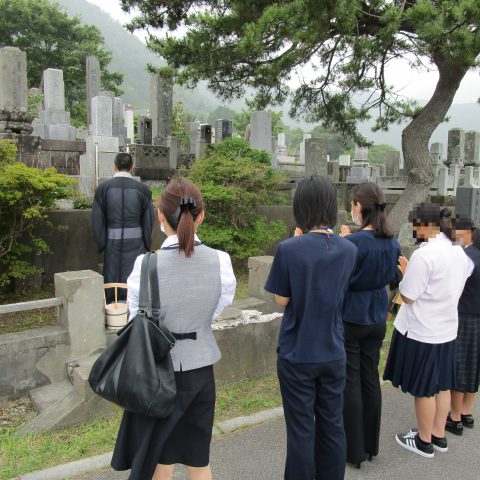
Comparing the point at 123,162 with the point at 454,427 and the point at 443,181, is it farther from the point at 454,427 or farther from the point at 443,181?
the point at 443,181

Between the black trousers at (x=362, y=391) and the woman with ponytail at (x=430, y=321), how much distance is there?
0.28m

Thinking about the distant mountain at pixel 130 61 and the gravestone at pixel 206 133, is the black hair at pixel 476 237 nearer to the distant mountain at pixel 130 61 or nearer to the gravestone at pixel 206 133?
the gravestone at pixel 206 133

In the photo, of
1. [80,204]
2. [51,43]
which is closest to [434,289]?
[80,204]

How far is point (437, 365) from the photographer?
111 inches

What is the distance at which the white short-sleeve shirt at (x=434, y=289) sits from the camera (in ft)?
8.87

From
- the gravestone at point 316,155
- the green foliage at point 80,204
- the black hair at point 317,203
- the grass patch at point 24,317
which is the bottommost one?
the grass patch at point 24,317

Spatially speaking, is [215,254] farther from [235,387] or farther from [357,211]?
[235,387]

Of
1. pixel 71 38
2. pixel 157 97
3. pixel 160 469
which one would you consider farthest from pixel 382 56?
pixel 71 38

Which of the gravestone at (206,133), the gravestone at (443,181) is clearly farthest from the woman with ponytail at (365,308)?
the gravestone at (206,133)

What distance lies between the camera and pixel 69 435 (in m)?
3.16

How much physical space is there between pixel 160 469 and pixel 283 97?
7.56 m

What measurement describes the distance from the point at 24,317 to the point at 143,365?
11.2ft

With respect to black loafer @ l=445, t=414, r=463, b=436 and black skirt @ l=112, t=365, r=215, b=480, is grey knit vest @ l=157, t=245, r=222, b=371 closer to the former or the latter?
black skirt @ l=112, t=365, r=215, b=480

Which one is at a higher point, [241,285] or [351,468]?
[241,285]
